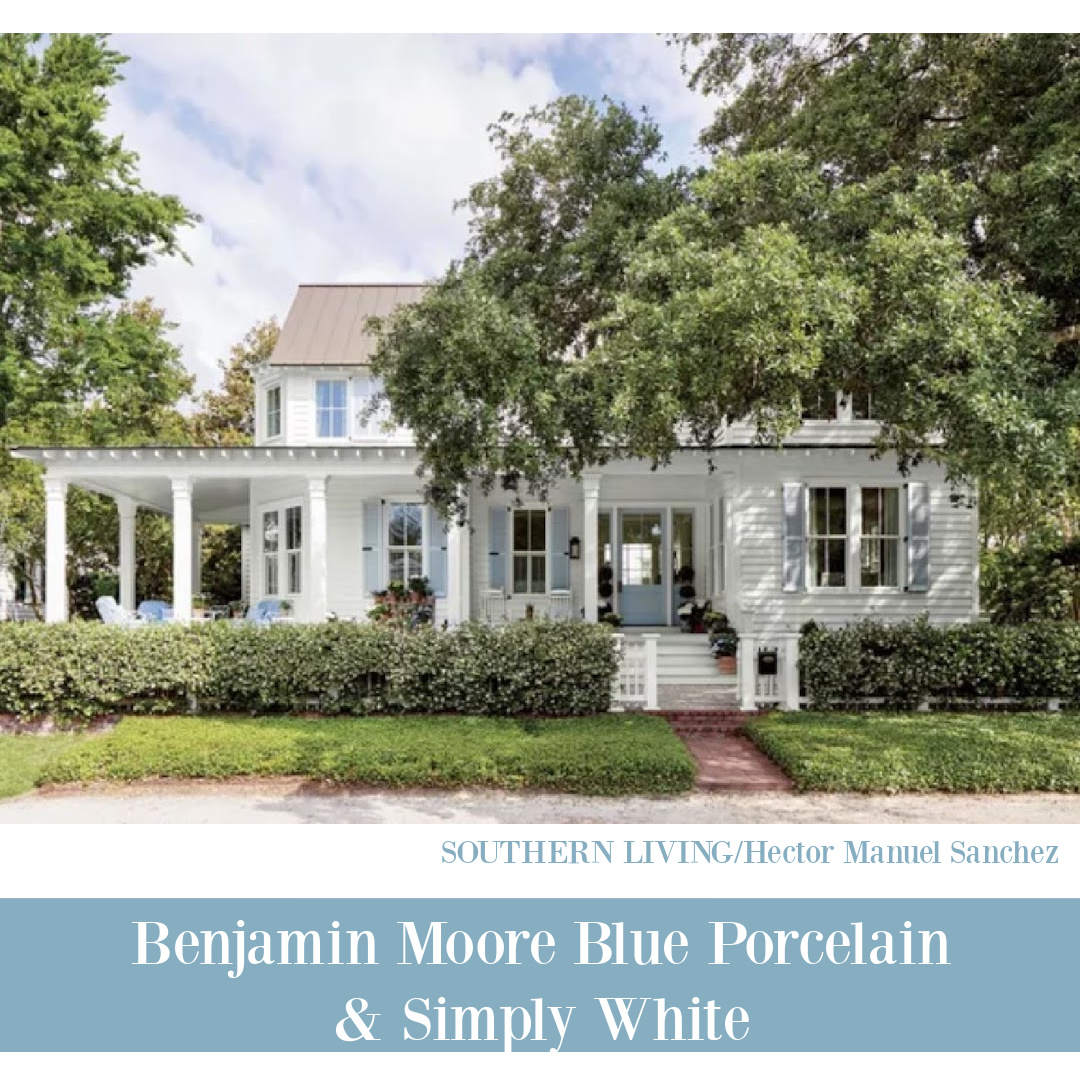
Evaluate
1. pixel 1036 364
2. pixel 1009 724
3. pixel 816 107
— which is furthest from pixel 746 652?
pixel 816 107

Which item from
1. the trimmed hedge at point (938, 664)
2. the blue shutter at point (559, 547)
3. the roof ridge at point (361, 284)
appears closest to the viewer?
the trimmed hedge at point (938, 664)

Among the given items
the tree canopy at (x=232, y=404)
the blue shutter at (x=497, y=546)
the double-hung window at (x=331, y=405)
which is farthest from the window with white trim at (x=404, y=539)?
the tree canopy at (x=232, y=404)

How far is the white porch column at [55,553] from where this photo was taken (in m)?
13.6

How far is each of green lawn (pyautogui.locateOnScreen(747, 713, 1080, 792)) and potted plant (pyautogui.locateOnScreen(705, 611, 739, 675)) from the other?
3.52 m

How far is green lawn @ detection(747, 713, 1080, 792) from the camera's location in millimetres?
7844

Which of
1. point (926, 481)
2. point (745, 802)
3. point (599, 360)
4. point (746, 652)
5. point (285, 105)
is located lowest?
point (745, 802)

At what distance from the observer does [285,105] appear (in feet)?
31.5

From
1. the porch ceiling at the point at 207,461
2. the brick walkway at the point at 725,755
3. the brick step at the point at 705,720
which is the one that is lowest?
the brick walkway at the point at 725,755

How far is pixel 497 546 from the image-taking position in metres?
16.5

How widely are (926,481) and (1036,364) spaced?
7104mm

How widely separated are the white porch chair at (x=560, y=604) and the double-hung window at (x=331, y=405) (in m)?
Result: 5.41

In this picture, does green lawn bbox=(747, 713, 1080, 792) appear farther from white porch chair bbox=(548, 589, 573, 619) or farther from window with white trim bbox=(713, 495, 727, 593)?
white porch chair bbox=(548, 589, 573, 619)

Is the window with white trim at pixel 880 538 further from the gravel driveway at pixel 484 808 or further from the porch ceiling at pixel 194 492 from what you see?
the porch ceiling at pixel 194 492

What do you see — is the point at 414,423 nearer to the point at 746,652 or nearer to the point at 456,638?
the point at 456,638
